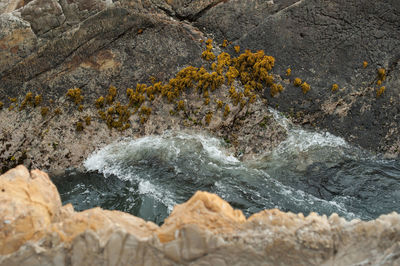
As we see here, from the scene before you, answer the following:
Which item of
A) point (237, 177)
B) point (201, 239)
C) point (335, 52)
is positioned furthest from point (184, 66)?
point (201, 239)

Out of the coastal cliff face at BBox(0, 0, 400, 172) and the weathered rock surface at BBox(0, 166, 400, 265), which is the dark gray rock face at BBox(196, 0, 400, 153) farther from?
the weathered rock surface at BBox(0, 166, 400, 265)

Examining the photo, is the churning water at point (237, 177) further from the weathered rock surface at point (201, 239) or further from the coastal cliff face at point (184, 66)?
the weathered rock surface at point (201, 239)

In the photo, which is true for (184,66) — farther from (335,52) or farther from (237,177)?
(335,52)

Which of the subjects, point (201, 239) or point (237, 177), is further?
point (237, 177)

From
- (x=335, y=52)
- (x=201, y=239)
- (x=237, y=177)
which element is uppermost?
(x=335, y=52)

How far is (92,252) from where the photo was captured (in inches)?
212

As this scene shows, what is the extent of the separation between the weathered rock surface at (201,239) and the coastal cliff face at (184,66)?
222 inches

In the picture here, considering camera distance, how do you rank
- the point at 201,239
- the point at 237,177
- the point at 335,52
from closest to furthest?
the point at 201,239 < the point at 237,177 < the point at 335,52

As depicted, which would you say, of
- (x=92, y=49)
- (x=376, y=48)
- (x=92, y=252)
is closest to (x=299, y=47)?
(x=376, y=48)

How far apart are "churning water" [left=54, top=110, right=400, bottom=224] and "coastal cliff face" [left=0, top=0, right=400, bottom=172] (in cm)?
51

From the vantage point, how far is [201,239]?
5.23 m

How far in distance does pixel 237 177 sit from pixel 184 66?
4.12 metres

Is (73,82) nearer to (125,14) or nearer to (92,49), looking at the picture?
(92,49)

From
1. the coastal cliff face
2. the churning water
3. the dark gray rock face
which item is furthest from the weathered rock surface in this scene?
the dark gray rock face
